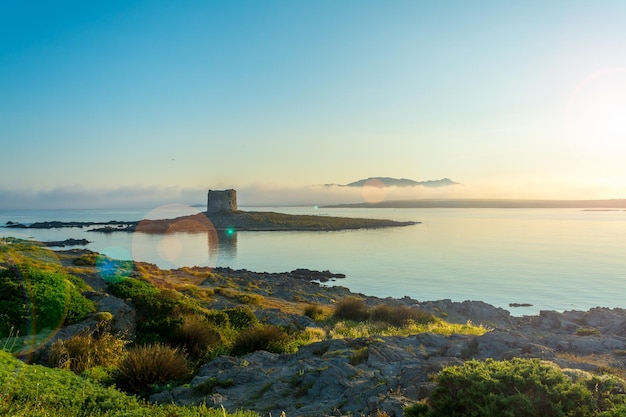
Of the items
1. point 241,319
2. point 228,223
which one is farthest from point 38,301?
point 228,223

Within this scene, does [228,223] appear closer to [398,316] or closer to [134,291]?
[398,316]

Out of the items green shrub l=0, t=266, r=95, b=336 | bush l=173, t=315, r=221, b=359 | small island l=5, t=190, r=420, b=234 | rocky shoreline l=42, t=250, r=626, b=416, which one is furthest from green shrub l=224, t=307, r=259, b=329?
small island l=5, t=190, r=420, b=234

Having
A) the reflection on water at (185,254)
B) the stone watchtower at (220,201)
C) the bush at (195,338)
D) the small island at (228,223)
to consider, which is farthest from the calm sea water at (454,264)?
the stone watchtower at (220,201)

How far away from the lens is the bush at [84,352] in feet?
33.8

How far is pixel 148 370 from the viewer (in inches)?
389

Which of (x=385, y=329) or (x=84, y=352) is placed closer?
(x=84, y=352)

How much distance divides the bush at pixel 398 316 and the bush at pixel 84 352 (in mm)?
12611

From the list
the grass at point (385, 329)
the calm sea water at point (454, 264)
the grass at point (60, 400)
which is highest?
the grass at point (60, 400)

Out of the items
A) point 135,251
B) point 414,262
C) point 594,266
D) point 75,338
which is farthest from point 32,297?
point 135,251

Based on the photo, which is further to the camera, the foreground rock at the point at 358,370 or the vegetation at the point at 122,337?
the foreground rock at the point at 358,370

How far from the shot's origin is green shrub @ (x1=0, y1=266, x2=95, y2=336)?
12352 mm

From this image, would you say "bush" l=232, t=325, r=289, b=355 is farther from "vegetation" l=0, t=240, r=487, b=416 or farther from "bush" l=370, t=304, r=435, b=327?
"bush" l=370, t=304, r=435, b=327

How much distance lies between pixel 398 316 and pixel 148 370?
13.6m

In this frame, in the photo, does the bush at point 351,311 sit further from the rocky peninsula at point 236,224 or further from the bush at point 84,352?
the rocky peninsula at point 236,224
